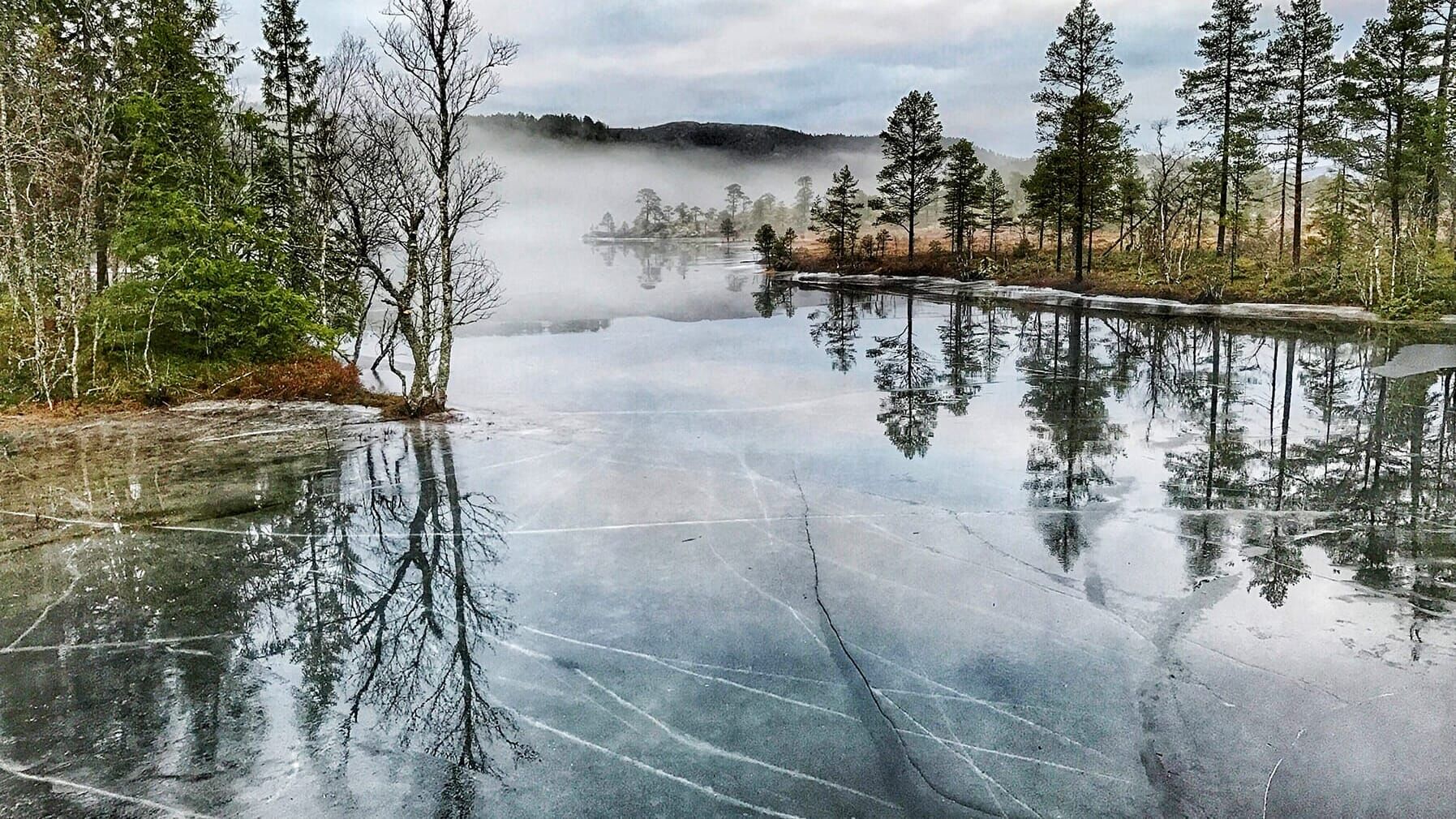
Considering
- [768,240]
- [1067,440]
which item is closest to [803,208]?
[768,240]

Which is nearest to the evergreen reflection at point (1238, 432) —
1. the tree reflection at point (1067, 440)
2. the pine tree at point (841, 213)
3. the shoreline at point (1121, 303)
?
the tree reflection at point (1067, 440)

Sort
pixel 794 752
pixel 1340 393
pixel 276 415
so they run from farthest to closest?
pixel 1340 393
pixel 276 415
pixel 794 752

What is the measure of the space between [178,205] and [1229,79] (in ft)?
148

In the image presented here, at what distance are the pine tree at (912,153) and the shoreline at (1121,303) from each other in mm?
7703

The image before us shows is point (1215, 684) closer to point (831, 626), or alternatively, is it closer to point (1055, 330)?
point (831, 626)

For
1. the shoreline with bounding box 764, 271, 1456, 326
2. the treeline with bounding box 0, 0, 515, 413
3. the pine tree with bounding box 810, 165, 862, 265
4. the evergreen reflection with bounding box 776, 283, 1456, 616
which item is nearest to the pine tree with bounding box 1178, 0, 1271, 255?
the shoreline with bounding box 764, 271, 1456, 326

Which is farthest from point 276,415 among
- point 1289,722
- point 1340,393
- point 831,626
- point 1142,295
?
point 1142,295

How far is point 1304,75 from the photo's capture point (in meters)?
40.2

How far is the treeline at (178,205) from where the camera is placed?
49.5 ft

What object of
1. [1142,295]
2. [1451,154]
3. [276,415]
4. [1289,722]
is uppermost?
[1451,154]

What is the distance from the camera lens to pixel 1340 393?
16.8 meters

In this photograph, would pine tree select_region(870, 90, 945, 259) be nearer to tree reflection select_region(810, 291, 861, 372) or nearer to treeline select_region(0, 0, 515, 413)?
tree reflection select_region(810, 291, 861, 372)

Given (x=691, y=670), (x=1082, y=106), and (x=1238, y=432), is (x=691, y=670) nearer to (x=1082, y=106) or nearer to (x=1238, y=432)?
(x=1238, y=432)

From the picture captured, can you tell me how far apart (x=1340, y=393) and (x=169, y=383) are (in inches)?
957
